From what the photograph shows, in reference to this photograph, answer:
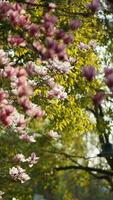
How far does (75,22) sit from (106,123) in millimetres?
9875

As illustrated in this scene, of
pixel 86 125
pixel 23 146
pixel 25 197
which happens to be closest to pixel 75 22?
pixel 86 125

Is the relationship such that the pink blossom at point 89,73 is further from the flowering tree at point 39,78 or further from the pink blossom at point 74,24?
the pink blossom at point 74,24

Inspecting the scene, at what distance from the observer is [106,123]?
1574 centimetres

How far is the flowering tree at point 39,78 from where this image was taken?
585 cm

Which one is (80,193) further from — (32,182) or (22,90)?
(22,90)

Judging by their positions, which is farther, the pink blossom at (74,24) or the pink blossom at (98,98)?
the pink blossom at (74,24)

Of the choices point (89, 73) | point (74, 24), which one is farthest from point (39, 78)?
point (89, 73)

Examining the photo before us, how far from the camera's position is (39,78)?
1191 cm

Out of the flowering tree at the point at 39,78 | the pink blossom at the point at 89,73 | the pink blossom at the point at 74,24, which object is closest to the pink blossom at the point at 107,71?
the flowering tree at the point at 39,78

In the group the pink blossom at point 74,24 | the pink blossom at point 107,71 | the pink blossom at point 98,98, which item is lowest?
the pink blossom at point 98,98

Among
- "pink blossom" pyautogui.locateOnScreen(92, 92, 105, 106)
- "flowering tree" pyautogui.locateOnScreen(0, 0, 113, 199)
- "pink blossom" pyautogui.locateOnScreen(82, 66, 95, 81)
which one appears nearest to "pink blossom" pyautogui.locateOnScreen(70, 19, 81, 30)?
"flowering tree" pyautogui.locateOnScreen(0, 0, 113, 199)

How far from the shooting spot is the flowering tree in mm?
5848

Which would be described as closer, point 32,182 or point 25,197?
point 25,197

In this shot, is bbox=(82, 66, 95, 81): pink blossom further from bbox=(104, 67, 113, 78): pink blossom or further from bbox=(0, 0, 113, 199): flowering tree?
bbox=(104, 67, 113, 78): pink blossom
